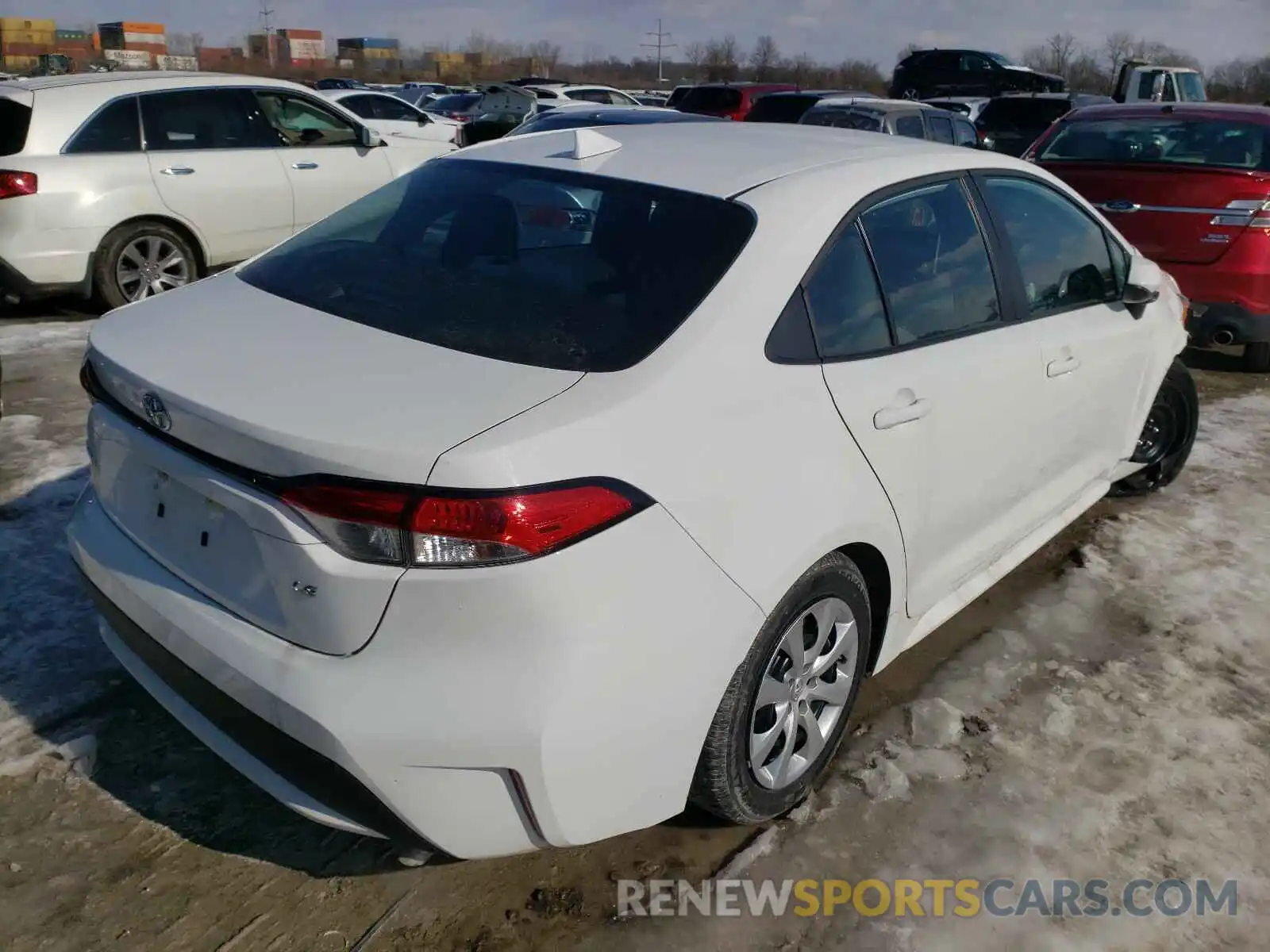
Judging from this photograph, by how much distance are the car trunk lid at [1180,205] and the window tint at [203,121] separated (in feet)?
19.1

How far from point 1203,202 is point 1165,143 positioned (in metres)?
0.90

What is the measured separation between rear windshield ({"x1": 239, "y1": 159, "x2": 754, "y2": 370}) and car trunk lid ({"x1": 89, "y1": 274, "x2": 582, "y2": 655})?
0.12m

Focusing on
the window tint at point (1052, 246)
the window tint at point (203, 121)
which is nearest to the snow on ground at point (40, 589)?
the window tint at point (203, 121)

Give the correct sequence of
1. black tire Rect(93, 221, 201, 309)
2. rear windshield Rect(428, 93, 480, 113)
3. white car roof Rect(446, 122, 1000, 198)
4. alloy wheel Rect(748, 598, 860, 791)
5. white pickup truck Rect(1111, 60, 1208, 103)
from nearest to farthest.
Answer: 1. alloy wheel Rect(748, 598, 860, 791)
2. white car roof Rect(446, 122, 1000, 198)
3. black tire Rect(93, 221, 201, 309)
4. white pickup truck Rect(1111, 60, 1208, 103)
5. rear windshield Rect(428, 93, 480, 113)

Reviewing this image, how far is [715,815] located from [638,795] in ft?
1.54

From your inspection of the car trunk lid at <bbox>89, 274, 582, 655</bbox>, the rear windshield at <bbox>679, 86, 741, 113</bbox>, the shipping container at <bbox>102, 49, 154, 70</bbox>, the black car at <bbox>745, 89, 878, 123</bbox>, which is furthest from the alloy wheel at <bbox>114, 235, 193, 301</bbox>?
the shipping container at <bbox>102, 49, 154, 70</bbox>

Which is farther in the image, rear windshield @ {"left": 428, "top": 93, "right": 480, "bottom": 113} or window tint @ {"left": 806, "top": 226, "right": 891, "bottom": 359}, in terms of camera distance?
rear windshield @ {"left": 428, "top": 93, "right": 480, "bottom": 113}

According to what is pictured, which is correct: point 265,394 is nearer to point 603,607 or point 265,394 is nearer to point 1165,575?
point 603,607

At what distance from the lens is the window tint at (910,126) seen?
482 inches

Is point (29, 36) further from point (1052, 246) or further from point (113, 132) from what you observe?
point (1052, 246)

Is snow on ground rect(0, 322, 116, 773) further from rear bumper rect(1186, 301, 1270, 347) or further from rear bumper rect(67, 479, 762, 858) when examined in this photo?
rear bumper rect(1186, 301, 1270, 347)

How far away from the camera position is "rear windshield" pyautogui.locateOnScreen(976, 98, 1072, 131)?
55.0ft

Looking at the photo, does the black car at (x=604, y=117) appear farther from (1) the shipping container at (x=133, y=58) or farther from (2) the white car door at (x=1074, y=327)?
(1) the shipping container at (x=133, y=58)

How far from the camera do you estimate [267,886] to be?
8.07 ft
